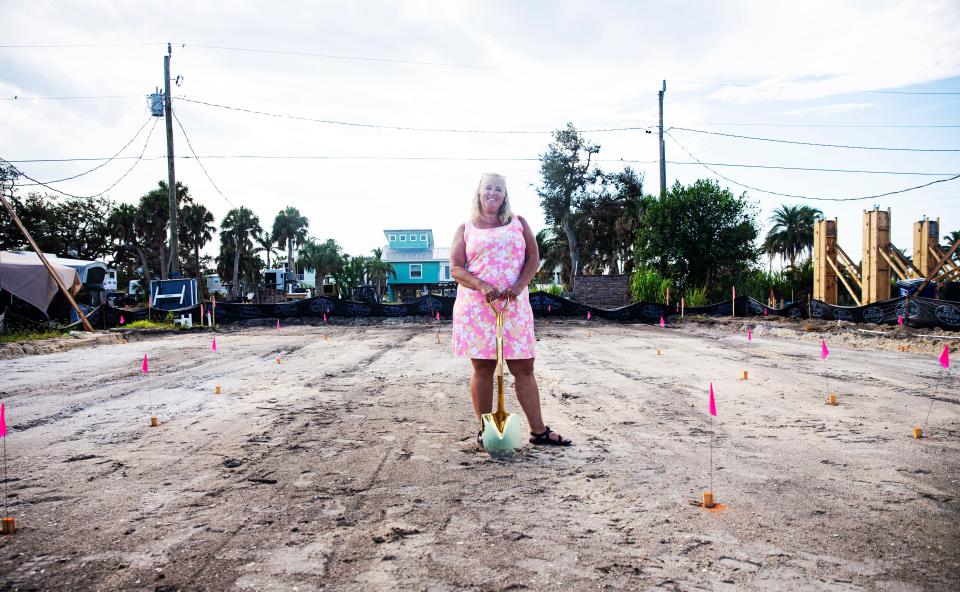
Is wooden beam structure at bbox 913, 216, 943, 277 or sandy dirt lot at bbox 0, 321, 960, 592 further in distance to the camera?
wooden beam structure at bbox 913, 216, 943, 277

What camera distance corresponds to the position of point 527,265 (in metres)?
3.76

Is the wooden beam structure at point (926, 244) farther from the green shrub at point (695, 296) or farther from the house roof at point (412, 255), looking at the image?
the house roof at point (412, 255)

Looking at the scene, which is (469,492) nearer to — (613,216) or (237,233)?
(613,216)

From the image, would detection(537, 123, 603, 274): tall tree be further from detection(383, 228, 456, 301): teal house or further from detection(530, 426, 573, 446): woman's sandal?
detection(530, 426, 573, 446): woman's sandal

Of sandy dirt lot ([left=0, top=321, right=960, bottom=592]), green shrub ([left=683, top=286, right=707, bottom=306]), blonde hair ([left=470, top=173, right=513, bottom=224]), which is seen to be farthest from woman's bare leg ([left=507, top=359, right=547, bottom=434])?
green shrub ([left=683, top=286, right=707, bottom=306])

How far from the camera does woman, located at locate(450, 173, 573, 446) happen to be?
11.9 feet

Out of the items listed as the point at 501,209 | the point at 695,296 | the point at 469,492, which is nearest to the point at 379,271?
the point at 695,296

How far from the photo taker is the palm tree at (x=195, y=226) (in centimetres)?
4806

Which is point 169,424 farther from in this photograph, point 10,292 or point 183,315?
point 183,315

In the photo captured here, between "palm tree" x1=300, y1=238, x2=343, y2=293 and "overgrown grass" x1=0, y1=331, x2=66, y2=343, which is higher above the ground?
"palm tree" x1=300, y1=238, x2=343, y2=293

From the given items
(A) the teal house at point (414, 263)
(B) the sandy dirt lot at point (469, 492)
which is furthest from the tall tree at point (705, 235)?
(A) the teal house at point (414, 263)

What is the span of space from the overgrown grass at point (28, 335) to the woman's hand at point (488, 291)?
14.2m

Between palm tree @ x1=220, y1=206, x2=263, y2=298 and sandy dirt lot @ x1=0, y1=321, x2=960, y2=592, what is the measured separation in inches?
2081

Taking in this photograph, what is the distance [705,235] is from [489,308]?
23.4 m
